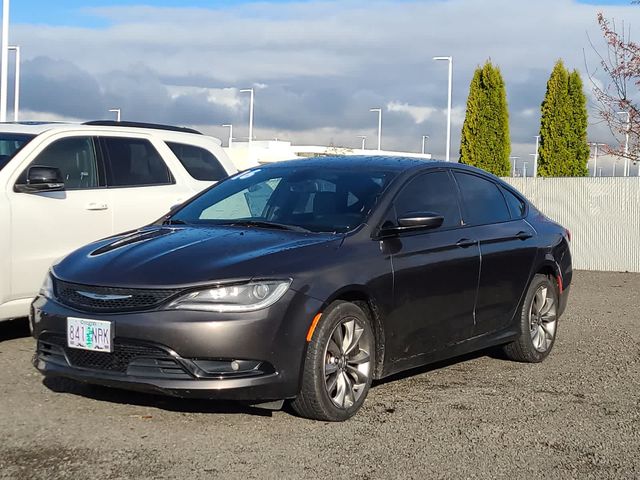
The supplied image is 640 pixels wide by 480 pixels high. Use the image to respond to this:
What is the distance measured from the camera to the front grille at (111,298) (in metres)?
5.12

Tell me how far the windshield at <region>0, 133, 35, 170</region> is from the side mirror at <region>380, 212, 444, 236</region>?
3721mm

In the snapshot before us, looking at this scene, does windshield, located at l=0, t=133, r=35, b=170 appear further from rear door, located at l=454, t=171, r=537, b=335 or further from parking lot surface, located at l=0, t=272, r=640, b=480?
rear door, located at l=454, t=171, r=537, b=335

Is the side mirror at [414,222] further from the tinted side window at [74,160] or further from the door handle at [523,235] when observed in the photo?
the tinted side window at [74,160]

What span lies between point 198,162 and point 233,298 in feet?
15.8

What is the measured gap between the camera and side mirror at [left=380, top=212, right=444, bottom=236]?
6.05 m

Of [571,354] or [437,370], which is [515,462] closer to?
[437,370]

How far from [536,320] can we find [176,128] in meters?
4.37

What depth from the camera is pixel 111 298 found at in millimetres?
5211

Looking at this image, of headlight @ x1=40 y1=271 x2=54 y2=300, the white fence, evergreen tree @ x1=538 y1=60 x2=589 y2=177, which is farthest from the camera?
evergreen tree @ x1=538 y1=60 x2=589 y2=177

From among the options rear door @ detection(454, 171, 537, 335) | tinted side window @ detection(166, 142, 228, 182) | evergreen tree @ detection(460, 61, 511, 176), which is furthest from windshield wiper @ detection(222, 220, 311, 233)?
evergreen tree @ detection(460, 61, 511, 176)

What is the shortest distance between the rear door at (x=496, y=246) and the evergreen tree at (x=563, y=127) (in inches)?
793

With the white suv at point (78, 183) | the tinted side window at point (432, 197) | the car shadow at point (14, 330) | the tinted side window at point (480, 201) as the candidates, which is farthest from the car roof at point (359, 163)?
the car shadow at point (14, 330)

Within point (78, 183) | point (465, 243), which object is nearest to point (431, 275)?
point (465, 243)

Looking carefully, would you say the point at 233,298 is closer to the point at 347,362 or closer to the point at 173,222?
the point at 347,362
